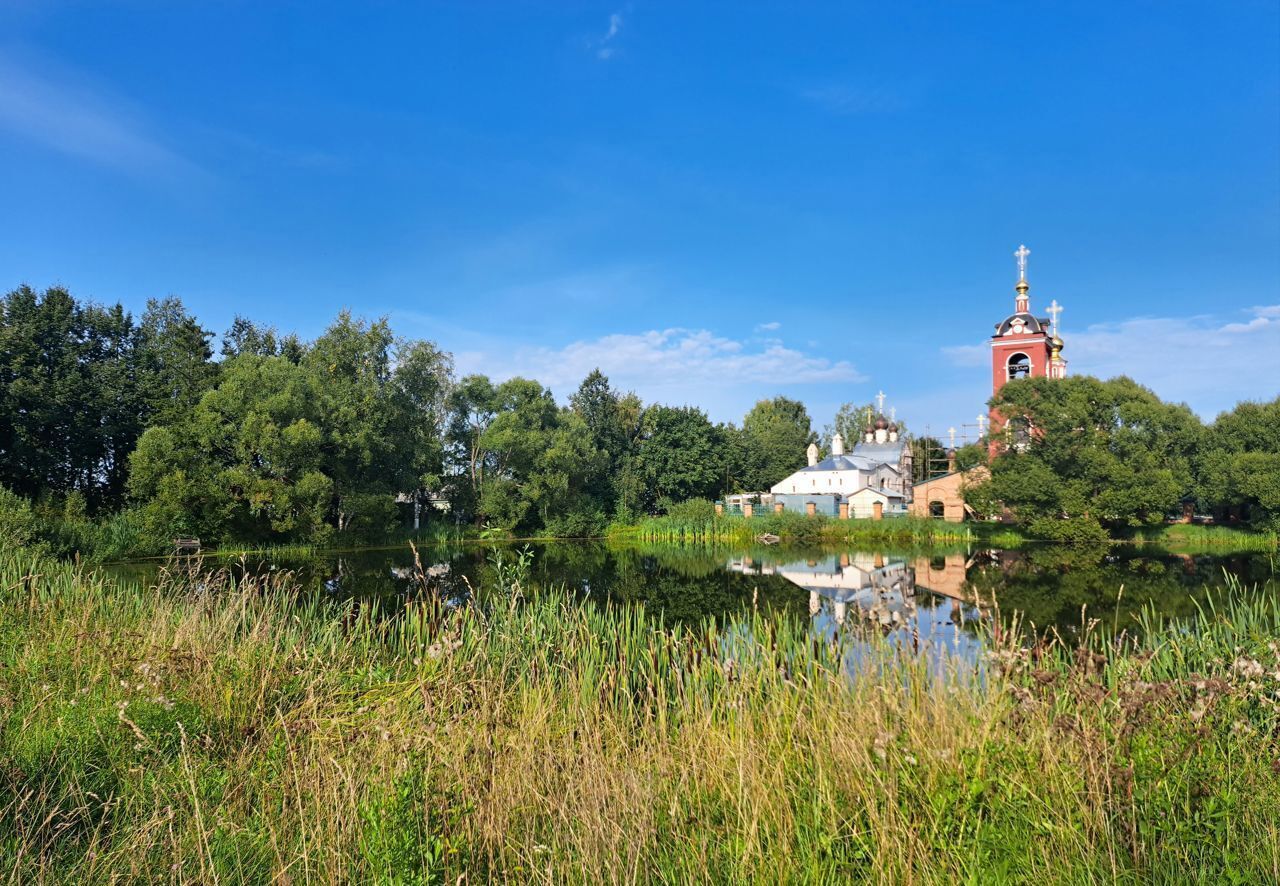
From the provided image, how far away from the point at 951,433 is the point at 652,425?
79.8 ft

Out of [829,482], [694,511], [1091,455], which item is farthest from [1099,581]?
[829,482]

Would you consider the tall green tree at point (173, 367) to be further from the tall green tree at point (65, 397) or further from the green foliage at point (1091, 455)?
the green foliage at point (1091, 455)

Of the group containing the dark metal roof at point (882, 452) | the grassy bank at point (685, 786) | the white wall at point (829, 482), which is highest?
the dark metal roof at point (882, 452)

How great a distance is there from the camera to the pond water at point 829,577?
53.9ft

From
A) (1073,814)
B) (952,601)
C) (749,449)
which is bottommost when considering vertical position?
(952,601)

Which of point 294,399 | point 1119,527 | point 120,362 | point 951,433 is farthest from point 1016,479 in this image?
point 120,362

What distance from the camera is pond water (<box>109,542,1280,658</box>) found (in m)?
16.4

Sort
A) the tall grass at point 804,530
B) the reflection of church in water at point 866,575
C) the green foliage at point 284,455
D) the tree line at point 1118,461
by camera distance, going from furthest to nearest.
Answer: the tall grass at point 804,530 → the tree line at point 1118,461 → the green foliage at point 284,455 → the reflection of church in water at point 866,575

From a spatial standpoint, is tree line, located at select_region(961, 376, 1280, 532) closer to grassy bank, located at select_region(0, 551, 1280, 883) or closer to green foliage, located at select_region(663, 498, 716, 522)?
green foliage, located at select_region(663, 498, 716, 522)

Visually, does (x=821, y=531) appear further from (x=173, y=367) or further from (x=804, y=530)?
(x=173, y=367)

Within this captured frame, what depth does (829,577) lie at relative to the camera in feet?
83.0

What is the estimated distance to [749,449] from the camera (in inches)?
2544

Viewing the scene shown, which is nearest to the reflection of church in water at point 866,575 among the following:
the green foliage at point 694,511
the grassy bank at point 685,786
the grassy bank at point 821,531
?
the grassy bank at point 821,531

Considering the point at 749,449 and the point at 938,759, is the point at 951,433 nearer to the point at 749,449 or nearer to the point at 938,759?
the point at 749,449
